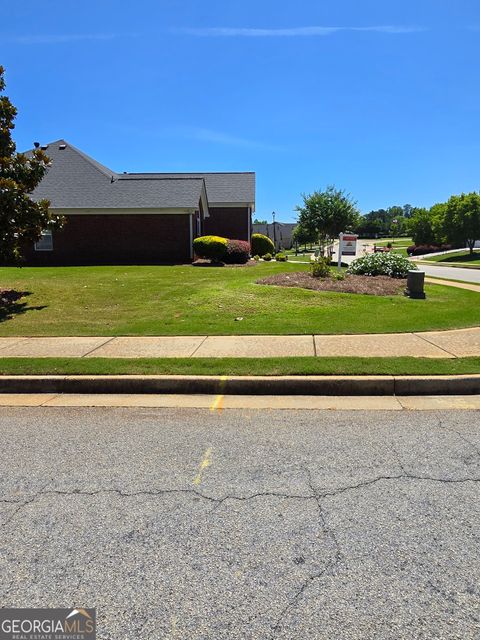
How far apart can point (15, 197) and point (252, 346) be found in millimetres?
7879

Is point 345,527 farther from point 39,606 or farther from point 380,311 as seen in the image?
point 380,311

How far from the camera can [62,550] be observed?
109 inches

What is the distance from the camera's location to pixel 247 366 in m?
6.20

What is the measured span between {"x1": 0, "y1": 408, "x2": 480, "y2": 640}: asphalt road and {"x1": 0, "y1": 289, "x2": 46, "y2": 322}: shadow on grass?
6.97 metres

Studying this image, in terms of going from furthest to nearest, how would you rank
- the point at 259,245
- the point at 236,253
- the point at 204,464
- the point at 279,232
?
1. the point at 279,232
2. the point at 259,245
3. the point at 236,253
4. the point at 204,464

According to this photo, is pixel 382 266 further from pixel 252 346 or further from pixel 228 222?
pixel 228 222

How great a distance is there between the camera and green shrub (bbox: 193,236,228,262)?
22031 mm

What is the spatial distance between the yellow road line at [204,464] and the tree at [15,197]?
9824mm

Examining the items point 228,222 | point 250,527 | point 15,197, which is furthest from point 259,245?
point 250,527

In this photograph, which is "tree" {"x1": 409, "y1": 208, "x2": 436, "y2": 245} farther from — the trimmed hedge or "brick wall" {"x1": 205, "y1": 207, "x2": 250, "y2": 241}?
the trimmed hedge

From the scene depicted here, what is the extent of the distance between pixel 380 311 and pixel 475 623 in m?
8.53

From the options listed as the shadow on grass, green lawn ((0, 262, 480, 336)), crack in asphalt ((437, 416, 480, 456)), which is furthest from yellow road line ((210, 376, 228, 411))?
the shadow on grass

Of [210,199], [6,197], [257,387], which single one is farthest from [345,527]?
[210,199]

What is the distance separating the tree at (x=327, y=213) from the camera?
4322 centimetres
